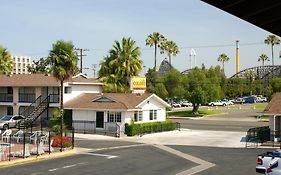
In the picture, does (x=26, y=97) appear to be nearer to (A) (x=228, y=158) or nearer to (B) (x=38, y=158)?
(B) (x=38, y=158)

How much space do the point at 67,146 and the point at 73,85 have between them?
21233mm

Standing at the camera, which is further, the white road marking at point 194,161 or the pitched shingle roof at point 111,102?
the pitched shingle roof at point 111,102

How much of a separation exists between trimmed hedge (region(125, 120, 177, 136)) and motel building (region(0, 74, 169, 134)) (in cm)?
97

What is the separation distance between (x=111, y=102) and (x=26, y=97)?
12723 millimetres

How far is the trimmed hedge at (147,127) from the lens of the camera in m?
43.3

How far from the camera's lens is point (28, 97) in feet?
174

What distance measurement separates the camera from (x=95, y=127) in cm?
4588

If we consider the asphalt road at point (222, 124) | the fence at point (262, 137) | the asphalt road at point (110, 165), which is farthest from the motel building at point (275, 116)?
the asphalt road at point (222, 124)

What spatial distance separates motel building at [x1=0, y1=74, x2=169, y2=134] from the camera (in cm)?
4505

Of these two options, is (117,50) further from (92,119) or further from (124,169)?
(124,169)

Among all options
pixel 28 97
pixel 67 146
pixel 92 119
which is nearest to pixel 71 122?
pixel 92 119

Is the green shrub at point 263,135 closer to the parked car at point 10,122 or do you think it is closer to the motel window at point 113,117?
the motel window at point 113,117

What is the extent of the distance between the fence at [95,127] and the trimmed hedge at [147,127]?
1048mm

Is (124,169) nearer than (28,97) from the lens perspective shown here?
Yes
